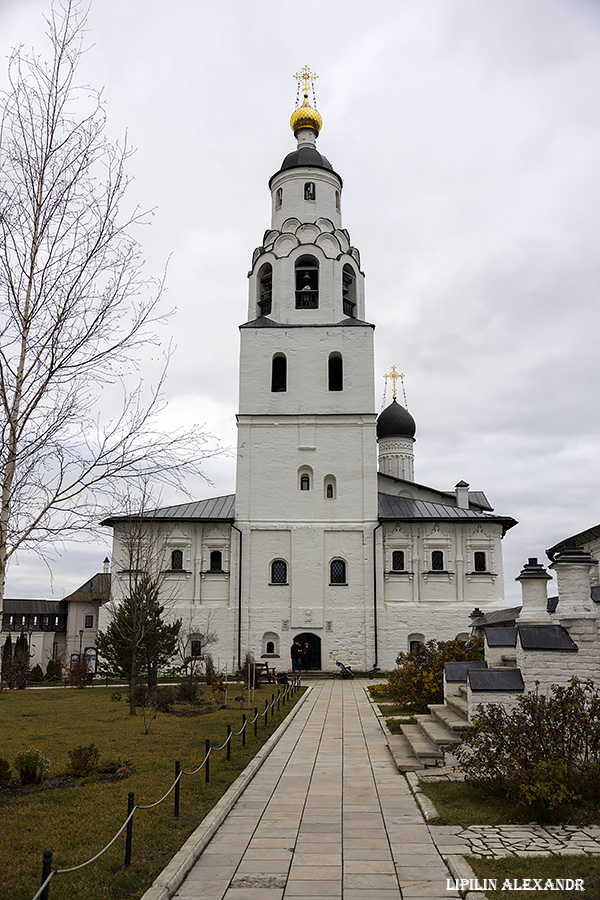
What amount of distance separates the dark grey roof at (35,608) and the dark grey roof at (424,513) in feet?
80.3

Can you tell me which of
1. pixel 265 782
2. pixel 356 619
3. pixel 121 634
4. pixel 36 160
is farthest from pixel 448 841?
pixel 356 619

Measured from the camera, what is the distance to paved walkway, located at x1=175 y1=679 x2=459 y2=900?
5.79 meters

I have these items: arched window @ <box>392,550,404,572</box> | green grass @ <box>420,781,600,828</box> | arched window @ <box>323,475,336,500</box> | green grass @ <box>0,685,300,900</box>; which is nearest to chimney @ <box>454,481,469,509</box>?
arched window @ <box>392,550,404,572</box>

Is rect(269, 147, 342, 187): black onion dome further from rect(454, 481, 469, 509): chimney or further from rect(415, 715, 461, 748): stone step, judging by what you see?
rect(415, 715, 461, 748): stone step

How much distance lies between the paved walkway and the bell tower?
2039 cm

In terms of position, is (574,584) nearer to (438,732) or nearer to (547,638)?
(547,638)

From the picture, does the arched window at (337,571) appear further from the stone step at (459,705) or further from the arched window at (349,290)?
the stone step at (459,705)

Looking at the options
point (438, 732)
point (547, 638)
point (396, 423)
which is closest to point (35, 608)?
point (396, 423)

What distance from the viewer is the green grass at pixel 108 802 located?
19.9 feet

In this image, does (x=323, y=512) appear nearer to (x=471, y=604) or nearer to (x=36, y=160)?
(x=471, y=604)

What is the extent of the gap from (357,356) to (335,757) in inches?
959

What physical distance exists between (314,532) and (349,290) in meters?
12.4

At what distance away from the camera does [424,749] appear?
35.0ft

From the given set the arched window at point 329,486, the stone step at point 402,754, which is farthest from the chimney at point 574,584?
the arched window at point 329,486
